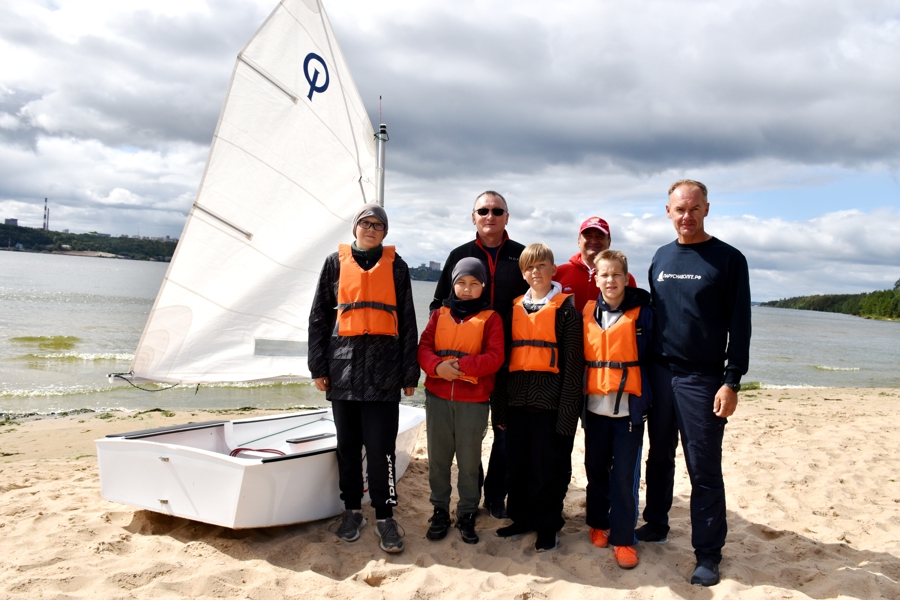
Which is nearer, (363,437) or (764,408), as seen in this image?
(363,437)

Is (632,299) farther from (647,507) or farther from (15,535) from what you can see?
(15,535)

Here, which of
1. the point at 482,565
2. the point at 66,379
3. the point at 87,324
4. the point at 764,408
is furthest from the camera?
the point at 87,324

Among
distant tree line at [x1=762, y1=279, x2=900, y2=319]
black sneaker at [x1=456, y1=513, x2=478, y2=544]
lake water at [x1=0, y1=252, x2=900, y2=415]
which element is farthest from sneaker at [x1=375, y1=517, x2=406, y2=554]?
distant tree line at [x1=762, y1=279, x2=900, y2=319]

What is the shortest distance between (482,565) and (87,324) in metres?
19.7

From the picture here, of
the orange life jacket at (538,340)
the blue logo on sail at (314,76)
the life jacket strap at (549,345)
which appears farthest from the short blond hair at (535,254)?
the blue logo on sail at (314,76)

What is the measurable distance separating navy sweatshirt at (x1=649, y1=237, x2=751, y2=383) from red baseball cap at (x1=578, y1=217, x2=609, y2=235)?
642mm

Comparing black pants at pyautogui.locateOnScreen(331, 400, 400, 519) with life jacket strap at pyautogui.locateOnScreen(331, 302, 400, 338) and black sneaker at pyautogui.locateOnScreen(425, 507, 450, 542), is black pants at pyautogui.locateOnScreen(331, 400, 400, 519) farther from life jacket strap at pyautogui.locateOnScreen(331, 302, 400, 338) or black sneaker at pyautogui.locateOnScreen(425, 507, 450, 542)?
life jacket strap at pyautogui.locateOnScreen(331, 302, 400, 338)

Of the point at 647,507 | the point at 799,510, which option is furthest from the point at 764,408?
the point at 647,507

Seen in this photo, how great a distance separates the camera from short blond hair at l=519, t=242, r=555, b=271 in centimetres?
324

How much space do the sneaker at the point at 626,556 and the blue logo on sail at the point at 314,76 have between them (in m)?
3.80

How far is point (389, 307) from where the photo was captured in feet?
11.0

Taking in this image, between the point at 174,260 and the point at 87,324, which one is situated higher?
the point at 174,260

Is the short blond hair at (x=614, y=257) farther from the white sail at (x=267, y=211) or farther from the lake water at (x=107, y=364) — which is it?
the lake water at (x=107, y=364)

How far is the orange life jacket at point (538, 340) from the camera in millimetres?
3188
